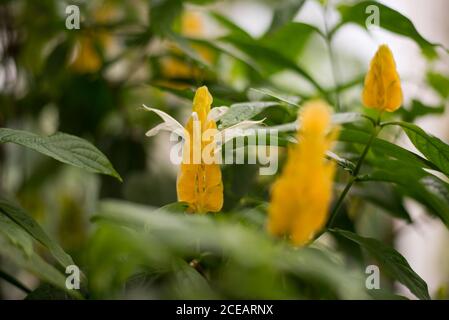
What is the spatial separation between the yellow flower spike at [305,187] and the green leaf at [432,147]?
→ 0.18 metres

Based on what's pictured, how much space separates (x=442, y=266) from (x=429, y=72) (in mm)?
804

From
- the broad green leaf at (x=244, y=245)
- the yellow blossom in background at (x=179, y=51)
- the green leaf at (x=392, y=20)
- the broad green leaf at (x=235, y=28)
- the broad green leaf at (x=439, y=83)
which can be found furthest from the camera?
the yellow blossom in background at (x=179, y=51)

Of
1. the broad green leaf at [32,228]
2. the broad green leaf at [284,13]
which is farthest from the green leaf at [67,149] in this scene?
the broad green leaf at [284,13]

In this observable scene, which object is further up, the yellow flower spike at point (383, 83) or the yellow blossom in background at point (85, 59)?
the yellow blossom in background at point (85, 59)

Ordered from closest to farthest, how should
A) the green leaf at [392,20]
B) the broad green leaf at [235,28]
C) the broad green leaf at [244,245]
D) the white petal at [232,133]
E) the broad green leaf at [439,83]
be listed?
1. the broad green leaf at [244,245]
2. the white petal at [232,133]
3. the green leaf at [392,20]
4. the broad green leaf at [235,28]
5. the broad green leaf at [439,83]

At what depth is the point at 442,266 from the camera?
147 centimetres

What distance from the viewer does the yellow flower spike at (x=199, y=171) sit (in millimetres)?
408

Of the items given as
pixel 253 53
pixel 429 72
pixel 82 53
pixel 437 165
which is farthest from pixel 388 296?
pixel 82 53

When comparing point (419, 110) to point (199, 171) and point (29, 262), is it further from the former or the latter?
point (29, 262)

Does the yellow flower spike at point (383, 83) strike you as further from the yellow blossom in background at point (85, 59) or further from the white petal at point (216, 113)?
the yellow blossom in background at point (85, 59)

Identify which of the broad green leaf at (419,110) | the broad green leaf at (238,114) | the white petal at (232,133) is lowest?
the white petal at (232,133)

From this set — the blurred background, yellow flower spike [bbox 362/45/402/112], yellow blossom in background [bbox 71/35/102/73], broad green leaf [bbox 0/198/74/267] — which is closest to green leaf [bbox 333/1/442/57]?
the blurred background

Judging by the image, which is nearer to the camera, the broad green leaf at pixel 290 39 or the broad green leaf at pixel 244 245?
the broad green leaf at pixel 244 245

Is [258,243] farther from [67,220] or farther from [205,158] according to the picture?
[67,220]
